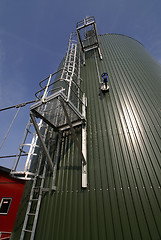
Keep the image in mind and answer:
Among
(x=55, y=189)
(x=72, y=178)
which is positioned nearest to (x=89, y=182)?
(x=72, y=178)

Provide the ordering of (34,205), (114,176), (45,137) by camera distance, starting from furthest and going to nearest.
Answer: (45,137) < (34,205) < (114,176)

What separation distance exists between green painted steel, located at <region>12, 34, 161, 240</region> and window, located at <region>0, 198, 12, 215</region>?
2.39 metres

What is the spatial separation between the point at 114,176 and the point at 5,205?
282 inches

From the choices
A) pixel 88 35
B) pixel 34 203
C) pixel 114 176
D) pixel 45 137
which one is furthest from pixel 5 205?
pixel 88 35

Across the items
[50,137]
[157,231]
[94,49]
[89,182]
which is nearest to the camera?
[157,231]

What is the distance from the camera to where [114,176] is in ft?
13.5

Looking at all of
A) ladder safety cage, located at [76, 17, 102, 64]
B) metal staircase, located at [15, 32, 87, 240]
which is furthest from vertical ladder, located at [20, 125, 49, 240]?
ladder safety cage, located at [76, 17, 102, 64]

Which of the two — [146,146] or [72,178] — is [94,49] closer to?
[146,146]

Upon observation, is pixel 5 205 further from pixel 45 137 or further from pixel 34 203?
pixel 45 137

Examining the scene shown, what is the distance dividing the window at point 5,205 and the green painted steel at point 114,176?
239cm

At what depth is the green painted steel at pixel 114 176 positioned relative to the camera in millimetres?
3400

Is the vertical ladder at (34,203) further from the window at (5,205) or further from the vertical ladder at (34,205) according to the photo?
the window at (5,205)

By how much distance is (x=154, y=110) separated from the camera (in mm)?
5512

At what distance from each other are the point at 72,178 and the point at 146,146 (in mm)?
3268
